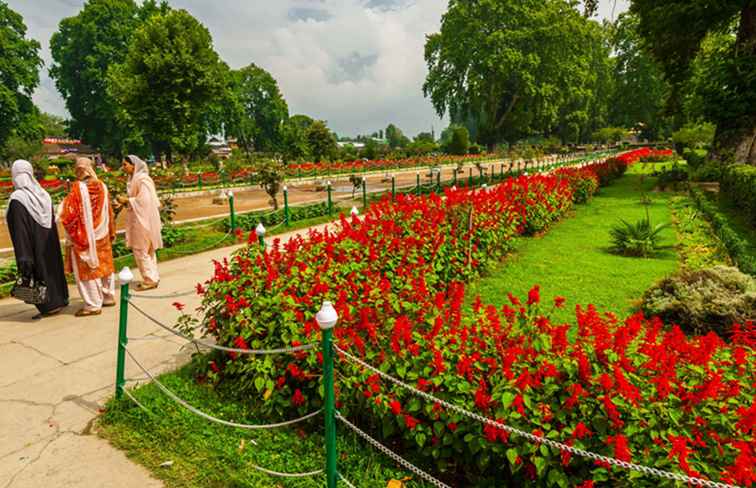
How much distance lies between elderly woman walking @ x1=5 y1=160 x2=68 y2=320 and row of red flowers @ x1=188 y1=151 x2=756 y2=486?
119 inches

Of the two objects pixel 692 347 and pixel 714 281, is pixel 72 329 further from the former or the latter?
pixel 714 281

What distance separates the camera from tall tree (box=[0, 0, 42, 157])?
34.1 m

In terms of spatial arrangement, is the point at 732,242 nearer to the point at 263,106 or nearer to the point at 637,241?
the point at 637,241

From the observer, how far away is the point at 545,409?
2.24 metres

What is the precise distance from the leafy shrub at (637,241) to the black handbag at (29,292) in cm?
925

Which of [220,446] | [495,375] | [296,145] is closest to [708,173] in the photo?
[495,375]

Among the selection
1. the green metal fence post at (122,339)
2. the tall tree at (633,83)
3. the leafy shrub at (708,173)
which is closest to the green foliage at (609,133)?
the tall tree at (633,83)

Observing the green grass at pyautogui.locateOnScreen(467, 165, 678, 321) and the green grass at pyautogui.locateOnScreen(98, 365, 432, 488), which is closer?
the green grass at pyautogui.locateOnScreen(98, 365, 432, 488)

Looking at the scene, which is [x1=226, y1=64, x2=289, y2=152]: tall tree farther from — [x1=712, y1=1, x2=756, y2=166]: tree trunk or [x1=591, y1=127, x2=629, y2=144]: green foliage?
[x1=712, y1=1, x2=756, y2=166]: tree trunk

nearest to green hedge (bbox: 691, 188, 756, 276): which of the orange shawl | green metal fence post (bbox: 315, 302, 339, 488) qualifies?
green metal fence post (bbox: 315, 302, 339, 488)

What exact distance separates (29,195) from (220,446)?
14.3 feet

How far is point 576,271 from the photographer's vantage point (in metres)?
7.28

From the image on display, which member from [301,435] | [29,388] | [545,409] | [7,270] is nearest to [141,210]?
[7,270]

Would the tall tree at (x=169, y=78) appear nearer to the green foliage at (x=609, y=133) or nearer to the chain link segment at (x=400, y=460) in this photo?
the chain link segment at (x=400, y=460)
